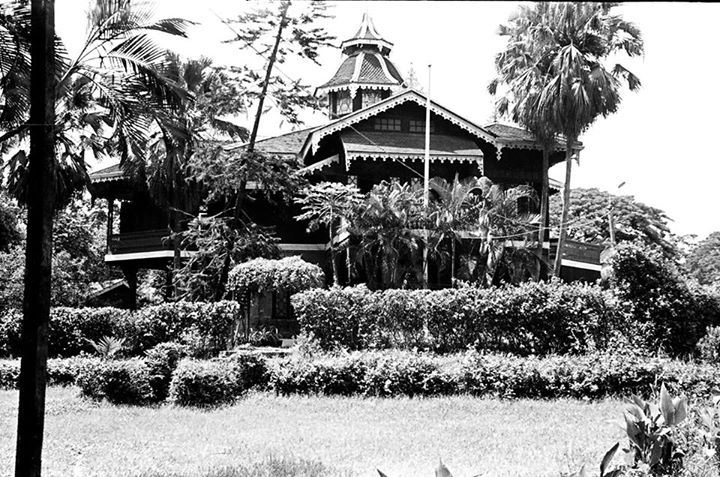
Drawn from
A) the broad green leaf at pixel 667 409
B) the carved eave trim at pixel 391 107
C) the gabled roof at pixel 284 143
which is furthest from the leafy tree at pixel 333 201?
the broad green leaf at pixel 667 409

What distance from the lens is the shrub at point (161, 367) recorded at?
13750mm

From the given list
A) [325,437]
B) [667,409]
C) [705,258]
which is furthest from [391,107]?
[705,258]

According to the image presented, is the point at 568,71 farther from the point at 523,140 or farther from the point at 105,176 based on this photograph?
the point at 105,176

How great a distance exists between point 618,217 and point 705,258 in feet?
35.6

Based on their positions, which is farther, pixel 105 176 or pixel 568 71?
pixel 105 176

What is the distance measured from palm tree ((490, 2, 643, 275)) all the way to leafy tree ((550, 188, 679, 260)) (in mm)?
20702

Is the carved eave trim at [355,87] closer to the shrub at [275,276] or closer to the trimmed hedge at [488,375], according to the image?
the shrub at [275,276]

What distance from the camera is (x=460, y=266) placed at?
23.7m

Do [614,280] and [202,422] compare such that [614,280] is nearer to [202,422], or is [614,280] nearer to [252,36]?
[202,422]

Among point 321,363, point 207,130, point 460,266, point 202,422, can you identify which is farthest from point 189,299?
point 202,422

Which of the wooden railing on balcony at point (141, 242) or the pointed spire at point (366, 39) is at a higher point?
the pointed spire at point (366, 39)

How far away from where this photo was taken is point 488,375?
13273mm

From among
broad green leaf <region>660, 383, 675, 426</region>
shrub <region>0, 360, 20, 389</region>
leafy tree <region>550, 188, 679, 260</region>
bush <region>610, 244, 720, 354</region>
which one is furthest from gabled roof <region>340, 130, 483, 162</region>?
leafy tree <region>550, 188, 679, 260</region>

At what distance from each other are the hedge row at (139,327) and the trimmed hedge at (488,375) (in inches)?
117
